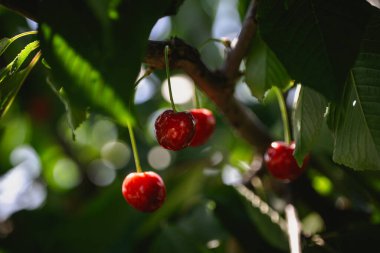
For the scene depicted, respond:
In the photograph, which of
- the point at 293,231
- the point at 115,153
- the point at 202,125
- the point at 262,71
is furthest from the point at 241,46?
the point at 115,153

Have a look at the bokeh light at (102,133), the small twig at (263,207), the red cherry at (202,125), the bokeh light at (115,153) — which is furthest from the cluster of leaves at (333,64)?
the bokeh light at (102,133)

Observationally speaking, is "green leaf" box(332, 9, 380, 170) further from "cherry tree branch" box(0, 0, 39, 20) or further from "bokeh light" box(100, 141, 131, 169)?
"bokeh light" box(100, 141, 131, 169)

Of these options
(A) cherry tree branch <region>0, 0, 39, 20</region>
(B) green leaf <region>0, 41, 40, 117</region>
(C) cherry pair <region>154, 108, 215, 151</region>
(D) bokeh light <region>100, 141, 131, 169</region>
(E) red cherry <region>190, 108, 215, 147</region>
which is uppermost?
(A) cherry tree branch <region>0, 0, 39, 20</region>

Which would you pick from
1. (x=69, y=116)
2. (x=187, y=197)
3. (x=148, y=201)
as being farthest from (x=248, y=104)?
(x=69, y=116)

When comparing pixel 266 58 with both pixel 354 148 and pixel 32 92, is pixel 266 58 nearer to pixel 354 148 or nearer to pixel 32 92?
pixel 354 148

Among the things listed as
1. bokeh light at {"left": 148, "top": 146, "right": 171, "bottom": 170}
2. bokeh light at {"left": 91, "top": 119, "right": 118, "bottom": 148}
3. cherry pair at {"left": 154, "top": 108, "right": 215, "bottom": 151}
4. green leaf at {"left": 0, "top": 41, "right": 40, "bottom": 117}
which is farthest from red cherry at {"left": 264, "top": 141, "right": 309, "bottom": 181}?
bokeh light at {"left": 91, "top": 119, "right": 118, "bottom": 148}

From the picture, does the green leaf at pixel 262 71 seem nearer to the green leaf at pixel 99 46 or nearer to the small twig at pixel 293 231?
the small twig at pixel 293 231

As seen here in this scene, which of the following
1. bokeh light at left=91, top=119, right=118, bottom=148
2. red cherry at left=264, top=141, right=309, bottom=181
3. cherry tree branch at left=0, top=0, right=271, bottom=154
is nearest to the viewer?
cherry tree branch at left=0, top=0, right=271, bottom=154

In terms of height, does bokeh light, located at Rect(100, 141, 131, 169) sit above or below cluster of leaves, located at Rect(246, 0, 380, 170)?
below
